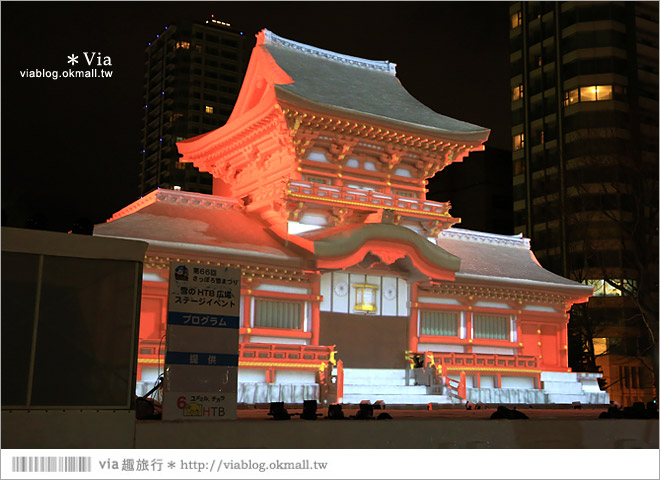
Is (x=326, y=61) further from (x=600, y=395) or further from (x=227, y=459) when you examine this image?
(x=227, y=459)

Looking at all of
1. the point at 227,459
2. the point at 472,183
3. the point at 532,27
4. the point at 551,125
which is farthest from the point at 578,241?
the point at 227,459

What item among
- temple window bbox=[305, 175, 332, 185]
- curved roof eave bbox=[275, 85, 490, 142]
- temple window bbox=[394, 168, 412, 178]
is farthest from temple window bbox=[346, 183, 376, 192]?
curved roof eave bbox=[275, 85, 490, 142]

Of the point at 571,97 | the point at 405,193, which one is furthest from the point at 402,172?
the point at 571,97

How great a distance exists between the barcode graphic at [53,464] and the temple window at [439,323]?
21.4 meters

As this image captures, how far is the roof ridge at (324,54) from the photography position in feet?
108

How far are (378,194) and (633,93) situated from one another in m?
44.9

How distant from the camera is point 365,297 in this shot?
29484 millimetres

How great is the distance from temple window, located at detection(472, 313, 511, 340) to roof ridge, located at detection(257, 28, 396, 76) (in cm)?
1258

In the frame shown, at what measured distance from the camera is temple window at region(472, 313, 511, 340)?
31.5 meters

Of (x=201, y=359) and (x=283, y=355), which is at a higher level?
(x=283, y=355)

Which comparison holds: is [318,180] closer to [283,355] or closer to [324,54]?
[283,355]

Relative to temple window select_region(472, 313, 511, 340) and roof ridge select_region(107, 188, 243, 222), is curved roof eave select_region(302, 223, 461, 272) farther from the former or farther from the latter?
roof ridge select_region(107, 188, 243, 222)

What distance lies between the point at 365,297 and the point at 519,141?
49.2 m

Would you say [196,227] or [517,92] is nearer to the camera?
[196,227]
